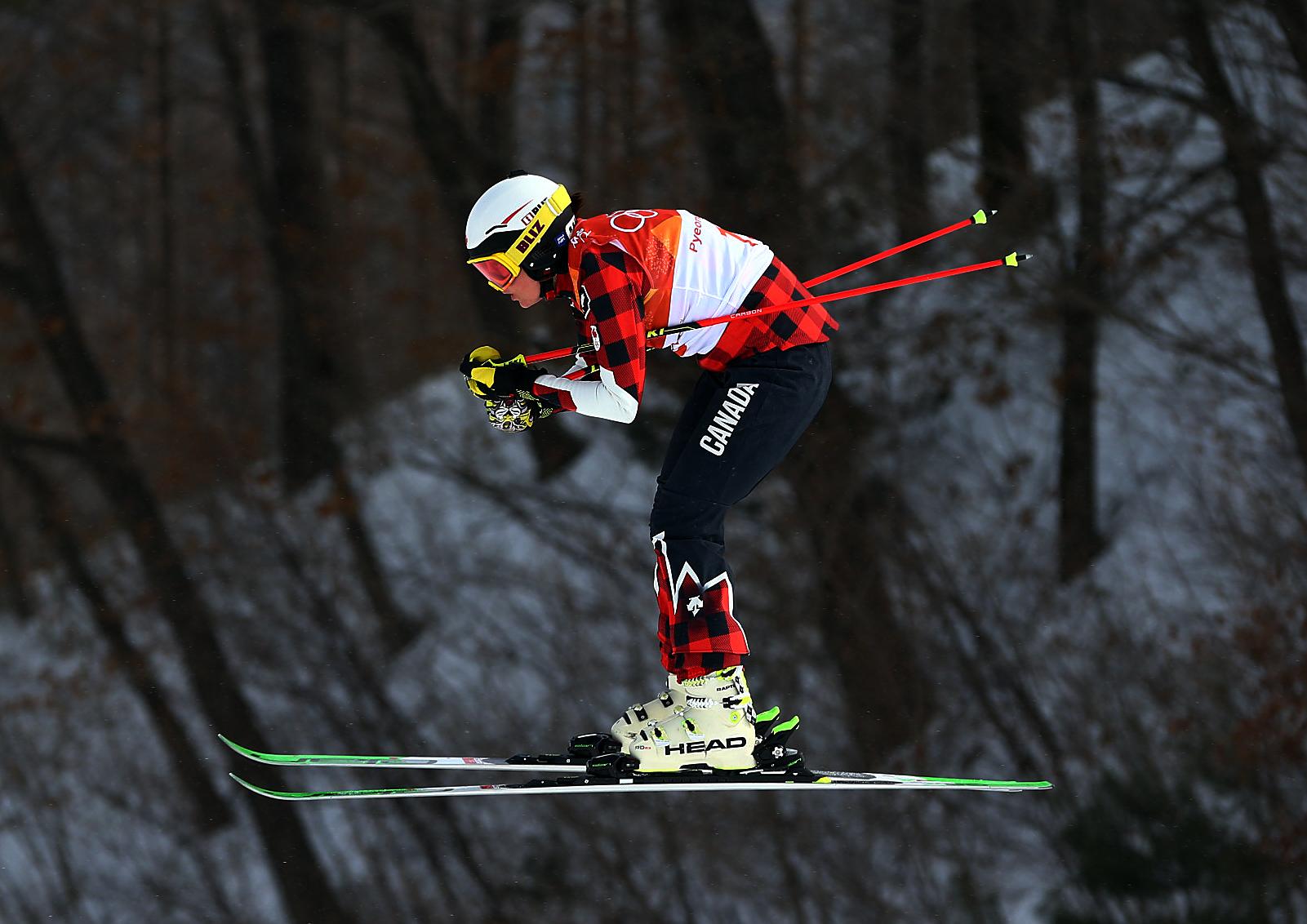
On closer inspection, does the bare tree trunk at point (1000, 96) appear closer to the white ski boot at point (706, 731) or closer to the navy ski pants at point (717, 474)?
the navy ski pants at point (717, 474)

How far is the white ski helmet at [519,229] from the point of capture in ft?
13.3

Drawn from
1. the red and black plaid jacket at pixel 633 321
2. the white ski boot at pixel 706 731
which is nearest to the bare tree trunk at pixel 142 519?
the white ski boot at pixel 706 731

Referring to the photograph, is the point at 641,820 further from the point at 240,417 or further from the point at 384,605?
the point at 240,417

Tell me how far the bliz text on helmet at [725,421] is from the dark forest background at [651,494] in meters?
6.61

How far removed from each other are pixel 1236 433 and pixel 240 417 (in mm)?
10499

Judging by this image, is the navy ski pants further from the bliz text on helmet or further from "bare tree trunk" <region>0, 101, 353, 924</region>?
"bare tree trunk" <region>0, 101, 353, 924</region>

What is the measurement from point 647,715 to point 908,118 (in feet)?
27.7

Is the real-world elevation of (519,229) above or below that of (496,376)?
above

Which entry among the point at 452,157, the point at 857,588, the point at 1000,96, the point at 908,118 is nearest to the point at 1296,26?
the point at 1000,96

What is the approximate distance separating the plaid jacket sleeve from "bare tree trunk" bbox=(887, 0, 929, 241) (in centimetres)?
788

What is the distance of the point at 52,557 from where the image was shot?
1282cm

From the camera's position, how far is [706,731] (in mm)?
4746

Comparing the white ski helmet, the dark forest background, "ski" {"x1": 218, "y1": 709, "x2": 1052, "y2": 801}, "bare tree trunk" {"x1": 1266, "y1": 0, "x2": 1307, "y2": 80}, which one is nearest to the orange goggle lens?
the white ski helmet

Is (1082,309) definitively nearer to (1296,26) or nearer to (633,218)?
(1296,26)
